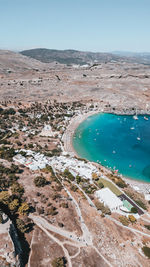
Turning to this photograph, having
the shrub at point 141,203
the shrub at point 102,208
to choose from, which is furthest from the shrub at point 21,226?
the shrub at point 141,203

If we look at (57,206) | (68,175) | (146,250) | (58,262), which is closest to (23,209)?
(57,206)

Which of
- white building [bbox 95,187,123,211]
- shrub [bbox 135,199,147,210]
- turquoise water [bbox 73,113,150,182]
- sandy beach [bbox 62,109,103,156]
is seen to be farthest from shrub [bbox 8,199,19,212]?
turquoise water [bbox 73,113,150,182]

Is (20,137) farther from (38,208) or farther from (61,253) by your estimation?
(61,253)

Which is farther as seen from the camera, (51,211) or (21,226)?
(51,211)

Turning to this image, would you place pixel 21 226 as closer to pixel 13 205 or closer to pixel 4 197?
pixel 13 205

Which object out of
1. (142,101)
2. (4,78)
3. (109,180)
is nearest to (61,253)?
(109,180)

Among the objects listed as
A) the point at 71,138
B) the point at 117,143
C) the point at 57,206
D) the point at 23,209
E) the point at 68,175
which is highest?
the point at 23,209

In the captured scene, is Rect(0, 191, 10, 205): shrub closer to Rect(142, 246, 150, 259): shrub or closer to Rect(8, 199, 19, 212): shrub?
Rect(8, 199, 19, 212): shrub
